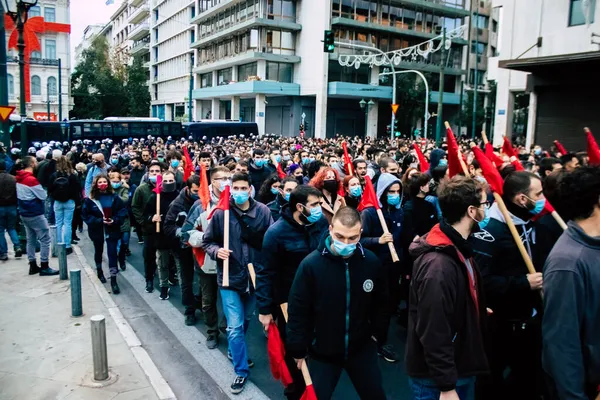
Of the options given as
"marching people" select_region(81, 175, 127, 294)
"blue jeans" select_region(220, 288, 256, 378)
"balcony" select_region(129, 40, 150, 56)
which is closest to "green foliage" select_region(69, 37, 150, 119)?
"balcony" select_region(129, 40, 150, 56)

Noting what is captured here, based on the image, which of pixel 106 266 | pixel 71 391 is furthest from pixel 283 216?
pixel 106 266

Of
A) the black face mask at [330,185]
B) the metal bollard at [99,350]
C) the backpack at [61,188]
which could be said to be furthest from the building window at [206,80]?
the metal bollard at [99,350]

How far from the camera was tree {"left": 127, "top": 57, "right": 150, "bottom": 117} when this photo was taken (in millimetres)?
60469

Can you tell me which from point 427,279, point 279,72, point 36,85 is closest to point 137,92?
point 36,85

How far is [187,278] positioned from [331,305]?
3.95 meters

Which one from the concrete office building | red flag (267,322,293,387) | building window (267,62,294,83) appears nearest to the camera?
red flag (267,322,293,387)

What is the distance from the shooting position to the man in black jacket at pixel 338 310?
362 centimetres

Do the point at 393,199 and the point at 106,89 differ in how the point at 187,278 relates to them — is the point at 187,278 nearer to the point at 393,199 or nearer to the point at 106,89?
the point at 393,199

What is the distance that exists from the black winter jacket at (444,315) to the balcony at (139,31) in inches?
3458

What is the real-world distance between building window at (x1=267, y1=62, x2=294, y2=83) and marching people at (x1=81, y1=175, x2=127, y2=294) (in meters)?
41.6

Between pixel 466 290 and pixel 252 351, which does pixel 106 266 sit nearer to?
pixel 252 351

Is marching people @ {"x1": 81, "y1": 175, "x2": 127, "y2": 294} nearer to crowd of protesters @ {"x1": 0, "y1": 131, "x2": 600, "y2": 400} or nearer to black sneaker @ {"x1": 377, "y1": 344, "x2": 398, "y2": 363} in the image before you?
crowd of protesters @ {"x1": 0, "y1": 131, "x2": 600, "y2": 400}

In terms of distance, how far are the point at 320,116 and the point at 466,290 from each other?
1750 inches

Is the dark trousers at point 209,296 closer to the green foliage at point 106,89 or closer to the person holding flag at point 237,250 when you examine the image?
the person holding flag at point 237,250
